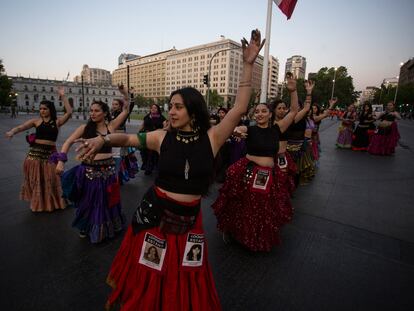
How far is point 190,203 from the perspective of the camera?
197 centimetres

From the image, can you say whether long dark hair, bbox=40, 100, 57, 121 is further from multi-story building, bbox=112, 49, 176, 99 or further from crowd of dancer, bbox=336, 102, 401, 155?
multi-story building, bbox=112, 49, 176, 99

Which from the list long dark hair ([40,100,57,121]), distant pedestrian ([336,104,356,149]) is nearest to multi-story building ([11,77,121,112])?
distant pedestrian ([336,104,356,149])

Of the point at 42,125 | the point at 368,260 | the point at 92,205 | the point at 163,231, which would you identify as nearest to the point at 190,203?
the point at 163,231

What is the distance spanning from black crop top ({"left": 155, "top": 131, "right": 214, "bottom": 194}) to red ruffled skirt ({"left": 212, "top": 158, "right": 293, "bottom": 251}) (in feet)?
5.92

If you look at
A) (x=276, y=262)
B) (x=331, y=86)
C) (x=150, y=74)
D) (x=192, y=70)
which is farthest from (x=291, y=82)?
(x=150, y=74)

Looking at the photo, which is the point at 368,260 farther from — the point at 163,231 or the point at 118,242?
the point at 118,242

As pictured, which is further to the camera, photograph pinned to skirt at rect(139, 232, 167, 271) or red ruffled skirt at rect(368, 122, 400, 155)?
red ruffled skirt at rect(368, 122, 400, 155)

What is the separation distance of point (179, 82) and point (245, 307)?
450 ft

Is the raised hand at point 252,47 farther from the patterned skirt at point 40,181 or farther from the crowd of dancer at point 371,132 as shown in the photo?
the crowd of dancer at point 371,132

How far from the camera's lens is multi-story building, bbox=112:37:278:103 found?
11506 centimetres

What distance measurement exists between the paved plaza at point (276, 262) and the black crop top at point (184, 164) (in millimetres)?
1559

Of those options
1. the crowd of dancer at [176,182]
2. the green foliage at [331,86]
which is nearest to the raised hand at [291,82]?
the crowd of dancer at [176,182]

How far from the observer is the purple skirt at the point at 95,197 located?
12.2ft

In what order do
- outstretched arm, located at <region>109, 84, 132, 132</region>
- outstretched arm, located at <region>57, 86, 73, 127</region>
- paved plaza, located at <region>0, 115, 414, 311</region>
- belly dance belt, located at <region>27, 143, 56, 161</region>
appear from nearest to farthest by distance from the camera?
paved plaza, located at <region>0, 115, 414, 311</region> → outstretched arm, located at <region>109, 84, 132, 132</region> → outstretched arm, located at <region>57, 86, 73, 127</region> → belly dance belt, located at <region>27, 143, 56, 161</region>
